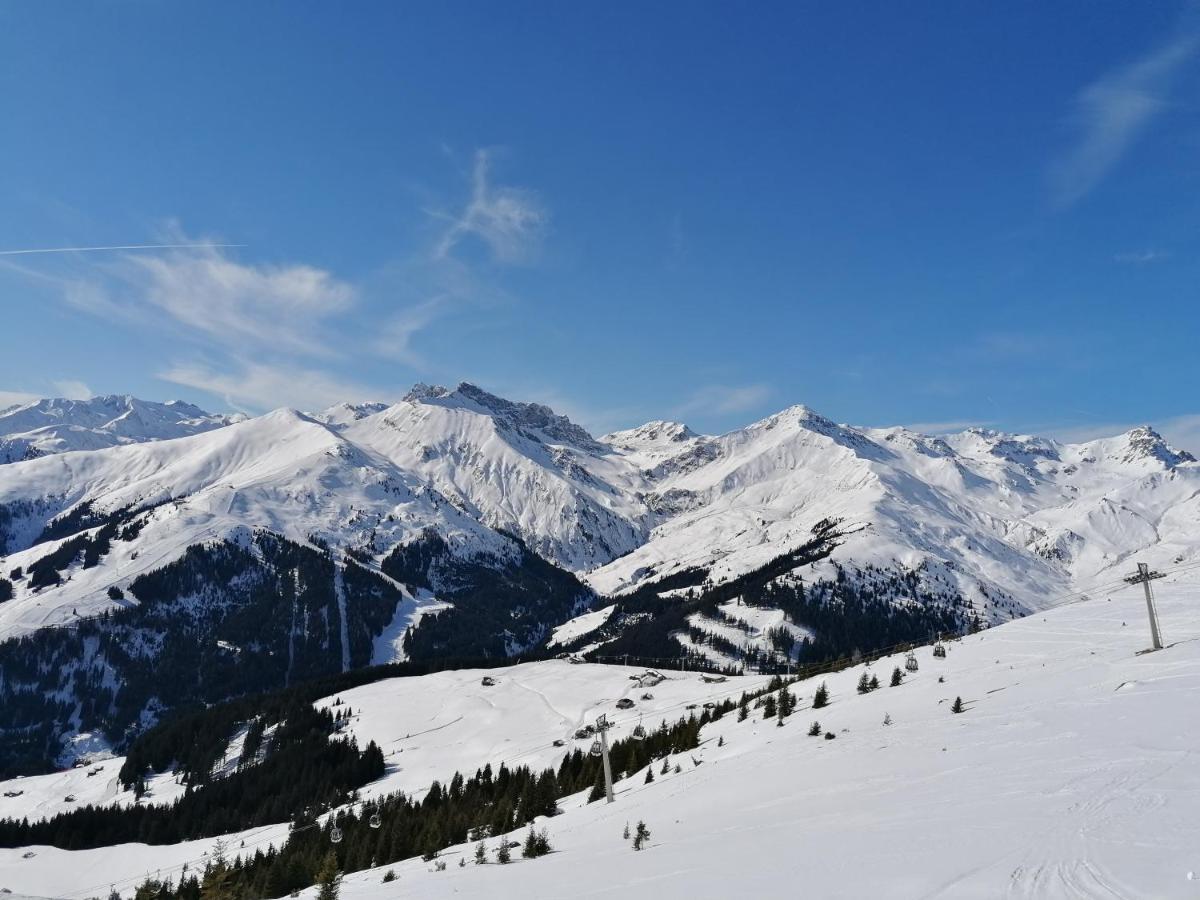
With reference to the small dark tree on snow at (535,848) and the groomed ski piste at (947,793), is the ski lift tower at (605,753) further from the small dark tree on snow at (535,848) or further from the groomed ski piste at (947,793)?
the small dark tree on snow at (535,848)

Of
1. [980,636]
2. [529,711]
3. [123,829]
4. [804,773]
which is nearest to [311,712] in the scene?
[123,829]

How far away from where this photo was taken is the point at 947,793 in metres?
16.8

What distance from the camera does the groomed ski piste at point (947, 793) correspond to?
36.2ft

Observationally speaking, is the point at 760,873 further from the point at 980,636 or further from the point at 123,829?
the point at 123,829

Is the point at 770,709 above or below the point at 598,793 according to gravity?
above

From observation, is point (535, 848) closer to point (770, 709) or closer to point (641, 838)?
point (641, 838)

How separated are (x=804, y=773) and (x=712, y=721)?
35.9m

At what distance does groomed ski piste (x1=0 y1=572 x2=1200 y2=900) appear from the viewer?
11.0 metres

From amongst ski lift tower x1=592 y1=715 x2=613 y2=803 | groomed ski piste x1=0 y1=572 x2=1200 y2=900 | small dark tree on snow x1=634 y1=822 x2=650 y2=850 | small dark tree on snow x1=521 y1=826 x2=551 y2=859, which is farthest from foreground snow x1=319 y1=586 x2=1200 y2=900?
small dark tree on snow x1=521 y1=826 x2=551 y2=859

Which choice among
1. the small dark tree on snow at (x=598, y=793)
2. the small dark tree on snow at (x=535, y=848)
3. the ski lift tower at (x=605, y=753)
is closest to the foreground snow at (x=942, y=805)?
the ski lift tower at (x=605, y=753)

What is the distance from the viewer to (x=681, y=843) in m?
18.5

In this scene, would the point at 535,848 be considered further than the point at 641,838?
Yes

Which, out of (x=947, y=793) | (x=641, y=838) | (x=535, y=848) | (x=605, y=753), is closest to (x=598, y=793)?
(x=605, y=753)

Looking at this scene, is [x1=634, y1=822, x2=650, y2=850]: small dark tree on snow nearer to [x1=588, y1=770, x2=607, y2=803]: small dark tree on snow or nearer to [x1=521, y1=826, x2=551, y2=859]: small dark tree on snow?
[x1=521, y1=826, x2=551, y2=859]: small dark tree on snow
